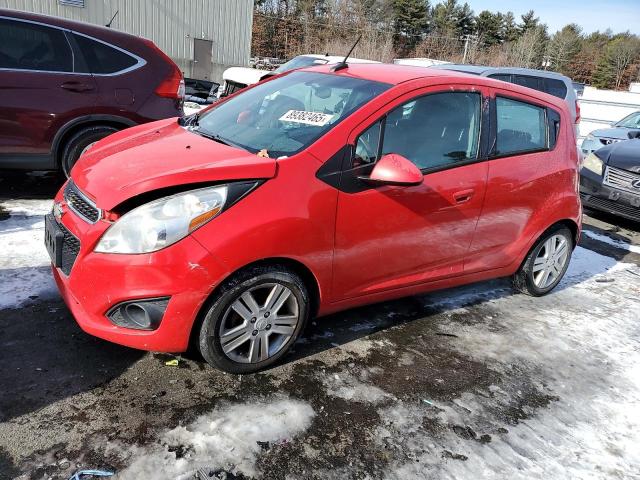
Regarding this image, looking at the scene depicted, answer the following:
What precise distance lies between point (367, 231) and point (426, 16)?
64.2 meters

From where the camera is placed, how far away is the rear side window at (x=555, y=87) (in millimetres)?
9047

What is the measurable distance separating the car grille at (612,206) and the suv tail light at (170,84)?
18.8 ft

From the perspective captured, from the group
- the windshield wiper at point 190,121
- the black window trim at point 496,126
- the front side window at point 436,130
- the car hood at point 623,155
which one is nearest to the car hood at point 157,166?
the windshield wiper at point 190,121

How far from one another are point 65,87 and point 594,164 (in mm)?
6942

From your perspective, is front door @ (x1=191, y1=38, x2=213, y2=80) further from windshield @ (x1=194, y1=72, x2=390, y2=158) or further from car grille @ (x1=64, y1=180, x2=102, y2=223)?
car grille @ (x1=64, y1=180, x2=102, y2=223)

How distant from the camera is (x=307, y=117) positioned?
3176 mm

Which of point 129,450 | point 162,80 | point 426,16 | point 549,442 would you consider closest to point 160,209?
point 129,450

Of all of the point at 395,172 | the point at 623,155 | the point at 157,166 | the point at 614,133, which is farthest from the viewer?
the point at 614,133

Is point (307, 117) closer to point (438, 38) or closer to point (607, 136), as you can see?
point (607, 136)

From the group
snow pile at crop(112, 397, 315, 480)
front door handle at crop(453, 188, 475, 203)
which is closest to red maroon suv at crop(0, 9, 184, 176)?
front door handle at crop(453, 188, 475, 203)

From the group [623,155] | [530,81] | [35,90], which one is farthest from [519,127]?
[530,81]

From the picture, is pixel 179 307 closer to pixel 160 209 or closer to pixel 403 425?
pixel 160 209

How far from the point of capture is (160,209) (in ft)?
8.28

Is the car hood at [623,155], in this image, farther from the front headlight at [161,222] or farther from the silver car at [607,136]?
the front headlight at [161,222]
